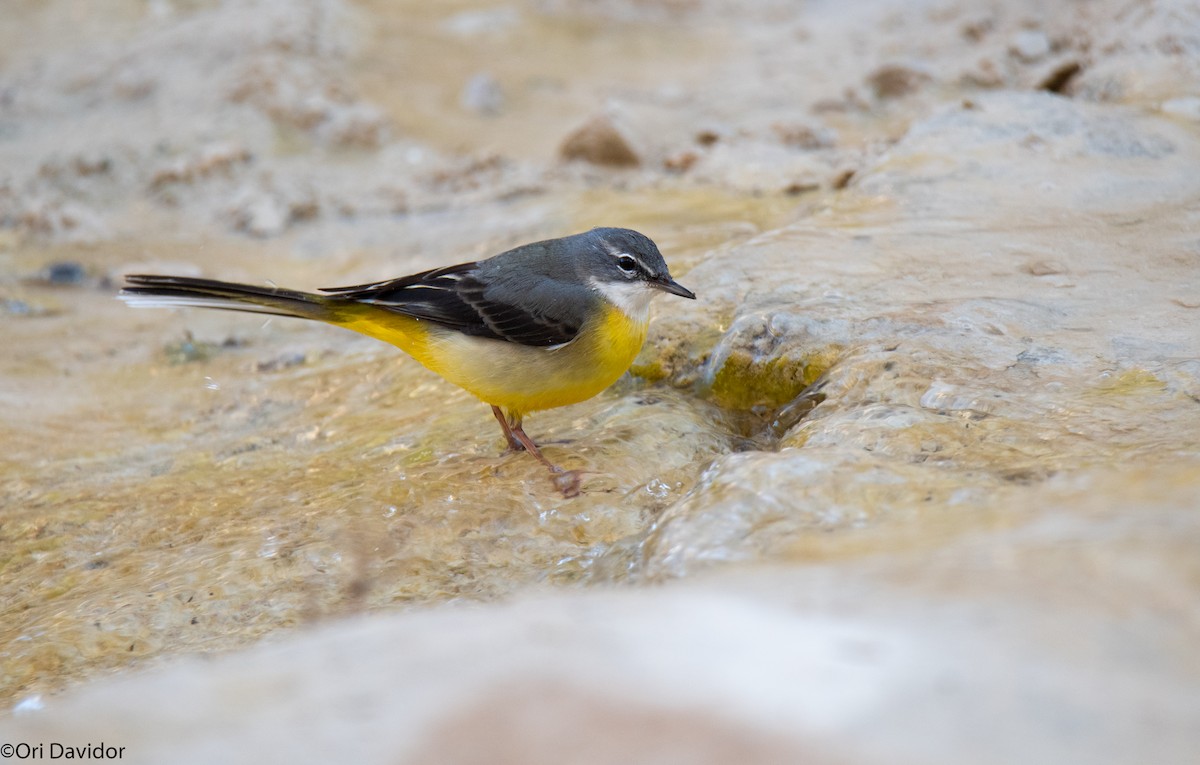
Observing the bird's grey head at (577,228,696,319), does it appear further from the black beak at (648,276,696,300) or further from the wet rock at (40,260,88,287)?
the wet rock at (40,260,88,287)

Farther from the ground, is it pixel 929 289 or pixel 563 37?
pixel 563 37

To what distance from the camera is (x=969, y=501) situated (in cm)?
329

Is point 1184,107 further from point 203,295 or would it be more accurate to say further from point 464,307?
point 203,295

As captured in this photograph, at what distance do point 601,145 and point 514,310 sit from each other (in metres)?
4.96

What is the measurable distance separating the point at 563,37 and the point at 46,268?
6732mm

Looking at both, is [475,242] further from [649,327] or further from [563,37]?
[563,37]

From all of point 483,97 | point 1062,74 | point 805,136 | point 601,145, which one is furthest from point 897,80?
point 483,97

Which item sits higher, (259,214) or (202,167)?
(202,167)

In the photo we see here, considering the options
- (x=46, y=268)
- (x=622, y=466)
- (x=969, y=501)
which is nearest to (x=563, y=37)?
(x=46, y=268)

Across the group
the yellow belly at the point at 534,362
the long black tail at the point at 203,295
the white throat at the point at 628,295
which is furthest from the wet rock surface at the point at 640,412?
the long black tail at the point at 203,295

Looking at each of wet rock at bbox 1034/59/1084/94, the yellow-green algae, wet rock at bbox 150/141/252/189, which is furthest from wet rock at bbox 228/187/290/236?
wet rock at bbox 1034/59/1084/94

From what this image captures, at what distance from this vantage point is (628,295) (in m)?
5.01

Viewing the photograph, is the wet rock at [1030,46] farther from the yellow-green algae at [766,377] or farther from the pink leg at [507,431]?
the pink leg at [507,431]

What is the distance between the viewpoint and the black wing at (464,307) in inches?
192
